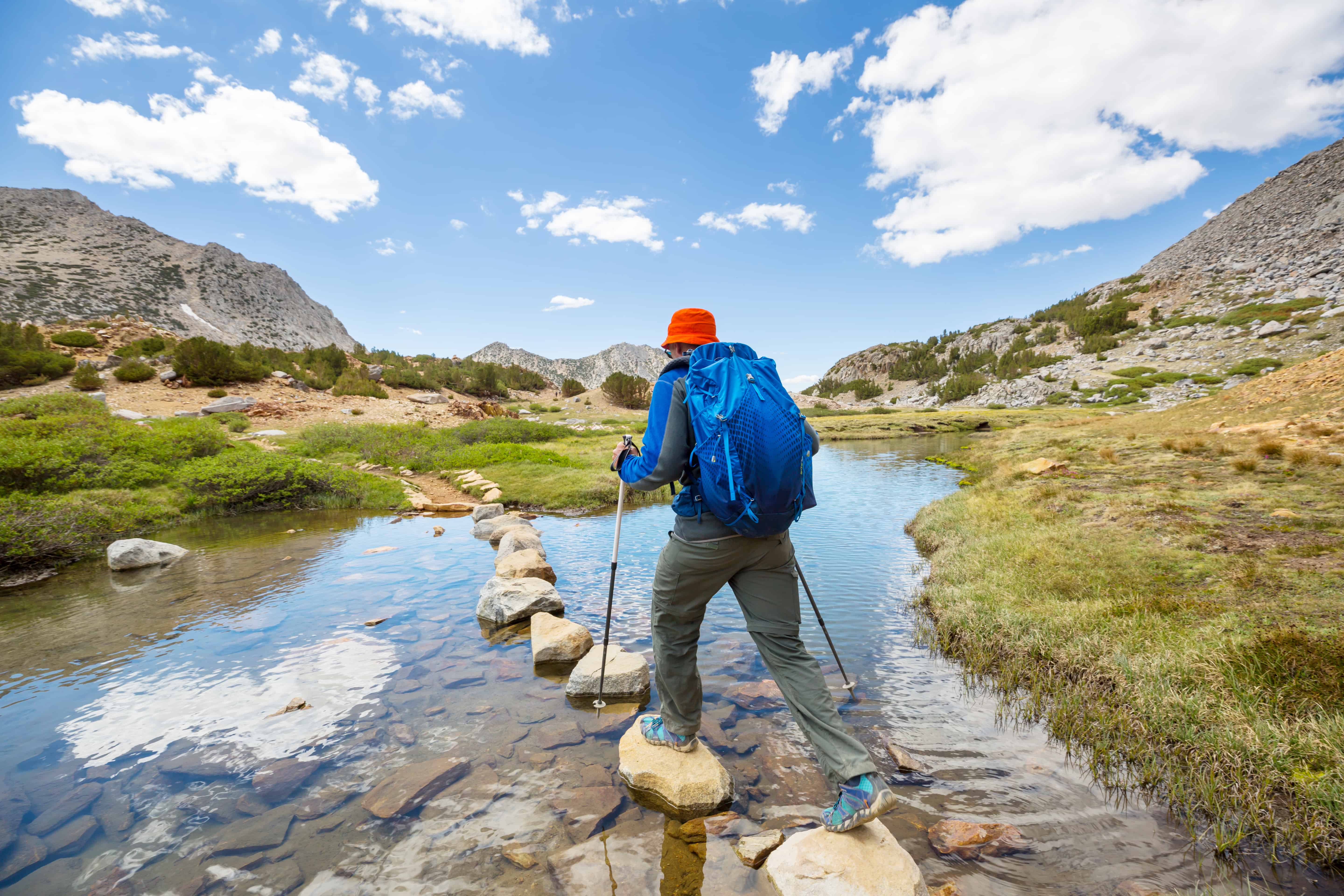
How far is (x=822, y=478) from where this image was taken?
23281mm

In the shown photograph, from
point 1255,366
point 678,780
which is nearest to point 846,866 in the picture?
point 678,780

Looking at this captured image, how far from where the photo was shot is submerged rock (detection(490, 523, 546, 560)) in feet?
34.9

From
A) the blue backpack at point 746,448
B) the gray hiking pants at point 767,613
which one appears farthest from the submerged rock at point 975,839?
the blue backpack at point 746,448

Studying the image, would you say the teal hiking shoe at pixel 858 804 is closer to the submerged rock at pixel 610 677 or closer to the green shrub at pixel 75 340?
the submerged rock at pixel 610 677

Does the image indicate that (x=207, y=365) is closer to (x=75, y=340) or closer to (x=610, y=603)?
(x=75, y=340)

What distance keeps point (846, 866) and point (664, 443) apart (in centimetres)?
292

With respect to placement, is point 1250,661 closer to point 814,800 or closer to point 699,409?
point 814,800

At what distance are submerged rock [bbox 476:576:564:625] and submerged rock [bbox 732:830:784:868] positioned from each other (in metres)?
5.15

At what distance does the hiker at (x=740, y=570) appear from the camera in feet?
10.9

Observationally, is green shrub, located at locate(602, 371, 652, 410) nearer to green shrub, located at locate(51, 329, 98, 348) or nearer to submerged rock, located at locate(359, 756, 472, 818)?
green shrub, located at locate(51, 329, 98, 348)

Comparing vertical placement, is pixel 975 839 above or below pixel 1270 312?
below

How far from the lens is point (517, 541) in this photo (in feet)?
36.0

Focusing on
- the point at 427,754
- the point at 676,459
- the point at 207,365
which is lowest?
the point at 427,754

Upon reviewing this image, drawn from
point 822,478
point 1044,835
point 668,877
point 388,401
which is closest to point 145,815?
point 668,877
